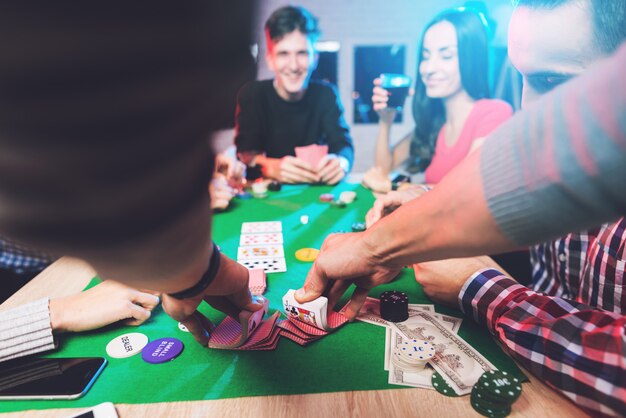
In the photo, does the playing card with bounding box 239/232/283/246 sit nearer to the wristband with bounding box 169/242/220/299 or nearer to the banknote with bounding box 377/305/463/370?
the banknote with bounding box 377/305/463/370

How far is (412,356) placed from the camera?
0.96m

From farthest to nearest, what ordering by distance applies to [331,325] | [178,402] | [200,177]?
1. [331,325]
2. [178,402]
3. [200,177]

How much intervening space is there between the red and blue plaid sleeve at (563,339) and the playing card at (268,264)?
2.30ft

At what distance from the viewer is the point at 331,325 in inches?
44.6

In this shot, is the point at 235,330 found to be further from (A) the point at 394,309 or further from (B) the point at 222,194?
(B) the point at 222,194

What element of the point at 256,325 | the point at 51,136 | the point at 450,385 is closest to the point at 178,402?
the point at 256,325

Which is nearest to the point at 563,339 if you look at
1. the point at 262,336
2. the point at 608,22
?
the point at 262,336

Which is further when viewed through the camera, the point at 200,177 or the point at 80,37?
the point at 200,177

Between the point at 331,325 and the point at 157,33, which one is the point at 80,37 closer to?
the point at 157,33

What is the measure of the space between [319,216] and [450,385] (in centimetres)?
133

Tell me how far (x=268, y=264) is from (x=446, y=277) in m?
0.68

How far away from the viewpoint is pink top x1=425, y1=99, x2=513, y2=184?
310 cm

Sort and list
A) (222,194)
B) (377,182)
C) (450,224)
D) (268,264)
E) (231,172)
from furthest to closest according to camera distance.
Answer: (231,172) → (377,182) → (222,194) → (268,264) → (450,224)

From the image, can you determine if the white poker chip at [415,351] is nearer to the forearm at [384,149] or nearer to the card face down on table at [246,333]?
the card face down on table at [246,333]
